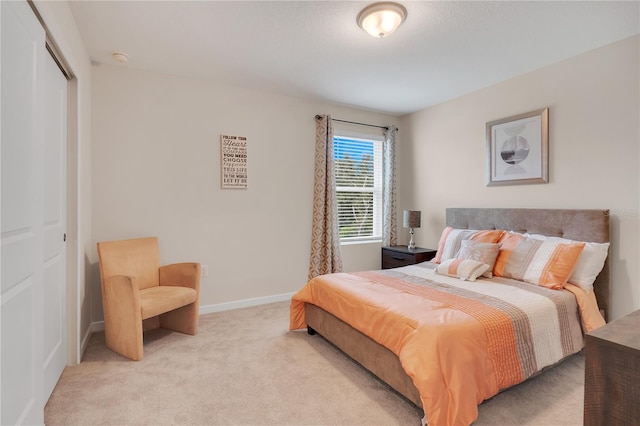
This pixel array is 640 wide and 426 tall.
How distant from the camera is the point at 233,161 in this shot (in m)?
3.55

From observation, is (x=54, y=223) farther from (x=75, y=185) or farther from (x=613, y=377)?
(x=613, y=377)

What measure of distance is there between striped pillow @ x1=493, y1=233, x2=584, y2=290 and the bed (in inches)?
3.1

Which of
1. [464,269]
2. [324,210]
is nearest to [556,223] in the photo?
[464,269]

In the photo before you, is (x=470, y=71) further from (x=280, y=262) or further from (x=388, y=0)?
(x=280, y=262)

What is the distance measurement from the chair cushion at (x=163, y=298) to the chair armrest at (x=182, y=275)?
62mm

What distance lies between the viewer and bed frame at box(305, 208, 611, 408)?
6.15ft

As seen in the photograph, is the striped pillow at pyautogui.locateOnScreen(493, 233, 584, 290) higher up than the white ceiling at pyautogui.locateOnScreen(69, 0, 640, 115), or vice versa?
the white ceiling at pyautogui.locateOnScreen(69, 0, 640, 115)

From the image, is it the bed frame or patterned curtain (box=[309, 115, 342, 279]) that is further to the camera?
patterned curtain (box=[309, 115, 342, 279])

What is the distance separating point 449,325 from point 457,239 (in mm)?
1794

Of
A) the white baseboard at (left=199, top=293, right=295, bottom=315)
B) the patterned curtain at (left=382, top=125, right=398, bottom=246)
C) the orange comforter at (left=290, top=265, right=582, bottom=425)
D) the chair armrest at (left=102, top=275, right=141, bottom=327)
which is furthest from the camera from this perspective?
the patterned curtain at (left=382, top=125, right=398, bottom=246)

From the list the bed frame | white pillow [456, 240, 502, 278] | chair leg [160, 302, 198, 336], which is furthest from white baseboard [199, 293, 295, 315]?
white pillow [456, 240, 502, 278]

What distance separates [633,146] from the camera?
2520 millimetres

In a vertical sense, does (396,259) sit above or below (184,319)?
above

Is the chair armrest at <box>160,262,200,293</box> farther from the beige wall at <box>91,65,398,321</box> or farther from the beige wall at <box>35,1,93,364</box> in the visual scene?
the beige wall at <box>35,1,93,364</box>
